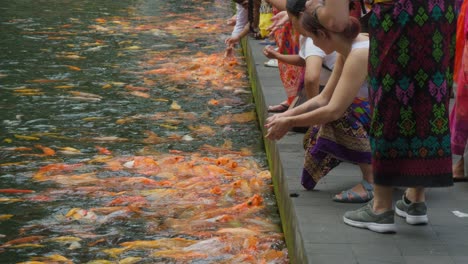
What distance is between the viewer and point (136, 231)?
6.35m

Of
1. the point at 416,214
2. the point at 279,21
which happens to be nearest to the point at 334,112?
the point at 416,214

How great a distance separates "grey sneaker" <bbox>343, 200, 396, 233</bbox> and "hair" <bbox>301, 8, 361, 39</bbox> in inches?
34.9

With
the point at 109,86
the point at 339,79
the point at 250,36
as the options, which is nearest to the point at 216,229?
the point at 339,79

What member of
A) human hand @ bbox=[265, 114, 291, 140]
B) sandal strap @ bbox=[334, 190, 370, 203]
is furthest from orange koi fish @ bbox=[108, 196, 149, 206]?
human hand @ bbox=[265, 114, 291, 140]

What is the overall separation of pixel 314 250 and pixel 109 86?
19.8 feet

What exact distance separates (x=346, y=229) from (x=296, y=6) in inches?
46.7

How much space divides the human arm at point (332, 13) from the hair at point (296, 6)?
0.06m

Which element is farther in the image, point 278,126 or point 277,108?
point 277,108

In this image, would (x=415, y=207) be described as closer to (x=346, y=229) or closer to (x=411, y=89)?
(x=346, y=229)

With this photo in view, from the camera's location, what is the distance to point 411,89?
491cm

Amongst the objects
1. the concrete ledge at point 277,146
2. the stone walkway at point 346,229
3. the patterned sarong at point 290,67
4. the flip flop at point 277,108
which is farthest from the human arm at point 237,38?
the stone walkway at point 346,229

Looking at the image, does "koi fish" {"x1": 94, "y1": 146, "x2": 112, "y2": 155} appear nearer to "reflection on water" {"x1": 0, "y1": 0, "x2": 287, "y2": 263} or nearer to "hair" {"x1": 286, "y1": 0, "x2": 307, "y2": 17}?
"reflection on water" {"x1": 0, "y1": 0, "x2": 287, "y2": 263}

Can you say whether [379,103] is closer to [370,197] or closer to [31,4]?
[370,197]

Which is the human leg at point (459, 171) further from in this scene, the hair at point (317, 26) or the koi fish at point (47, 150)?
the koi fish at point (47, 150)
